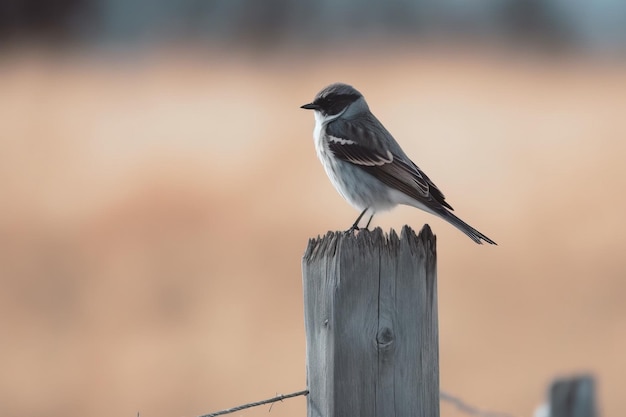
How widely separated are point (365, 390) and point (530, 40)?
13655 millimetres

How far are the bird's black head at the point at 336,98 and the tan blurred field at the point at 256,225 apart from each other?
208cm

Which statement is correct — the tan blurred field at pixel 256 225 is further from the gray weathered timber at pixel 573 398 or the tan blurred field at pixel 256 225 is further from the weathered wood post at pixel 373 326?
the weathered wood post at pixel 373 326

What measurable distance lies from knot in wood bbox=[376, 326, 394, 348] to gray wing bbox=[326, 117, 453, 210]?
1.97 meters

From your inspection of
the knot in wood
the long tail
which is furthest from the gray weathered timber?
the knot in wood

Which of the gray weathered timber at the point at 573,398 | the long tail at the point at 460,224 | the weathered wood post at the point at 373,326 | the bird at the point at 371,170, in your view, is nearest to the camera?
the weathered wood post at the point at 373,326

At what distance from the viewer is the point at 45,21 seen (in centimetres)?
1753

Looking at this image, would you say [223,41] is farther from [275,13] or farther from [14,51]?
[14,51]

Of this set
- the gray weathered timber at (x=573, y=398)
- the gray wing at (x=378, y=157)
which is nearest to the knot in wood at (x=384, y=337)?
the gray weathered timber at (x=573, y=398)

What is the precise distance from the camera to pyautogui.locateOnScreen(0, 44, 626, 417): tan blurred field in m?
8.00

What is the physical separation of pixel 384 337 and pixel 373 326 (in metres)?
0.05

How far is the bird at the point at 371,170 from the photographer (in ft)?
16.9

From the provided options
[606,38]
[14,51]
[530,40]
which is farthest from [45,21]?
[606,38]

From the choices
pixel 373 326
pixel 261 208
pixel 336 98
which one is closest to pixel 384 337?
pixel 373 326

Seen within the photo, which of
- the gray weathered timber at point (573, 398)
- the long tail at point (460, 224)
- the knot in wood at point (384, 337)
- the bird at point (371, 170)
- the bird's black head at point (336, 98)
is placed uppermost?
the bird's black head at point (336, 98)
